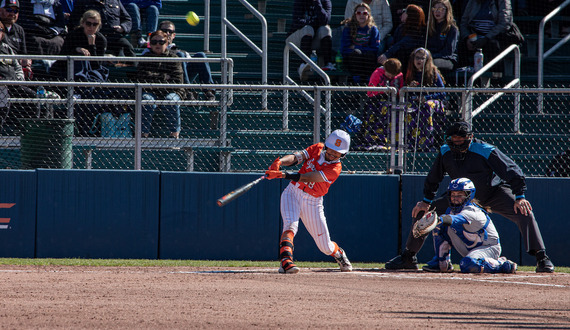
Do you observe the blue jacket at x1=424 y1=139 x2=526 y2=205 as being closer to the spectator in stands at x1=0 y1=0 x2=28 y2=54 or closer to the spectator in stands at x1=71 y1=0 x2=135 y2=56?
the spectator in stands at x1=71 y1=0 x2=135 y2=56

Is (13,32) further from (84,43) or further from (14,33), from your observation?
(84,43)

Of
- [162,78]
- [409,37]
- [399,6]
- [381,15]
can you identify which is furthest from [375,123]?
[399,6]

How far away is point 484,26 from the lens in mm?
14070

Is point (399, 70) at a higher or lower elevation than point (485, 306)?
higher

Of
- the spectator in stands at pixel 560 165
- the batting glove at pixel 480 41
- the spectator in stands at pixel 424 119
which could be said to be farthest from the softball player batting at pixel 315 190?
the batting glove at pixel 480 41

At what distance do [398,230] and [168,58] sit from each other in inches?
161

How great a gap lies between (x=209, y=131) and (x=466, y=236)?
12.6 feet

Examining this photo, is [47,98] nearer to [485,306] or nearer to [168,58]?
[168,58]

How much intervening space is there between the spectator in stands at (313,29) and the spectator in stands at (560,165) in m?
4.38

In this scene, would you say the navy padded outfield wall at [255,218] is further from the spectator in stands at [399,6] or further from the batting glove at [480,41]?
the spectator in stands at [399,6]

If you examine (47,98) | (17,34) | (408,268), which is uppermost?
(17,34)

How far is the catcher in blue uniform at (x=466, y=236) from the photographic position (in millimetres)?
9656

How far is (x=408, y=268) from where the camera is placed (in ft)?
33.3

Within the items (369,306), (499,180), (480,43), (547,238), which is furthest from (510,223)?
(369,306)
